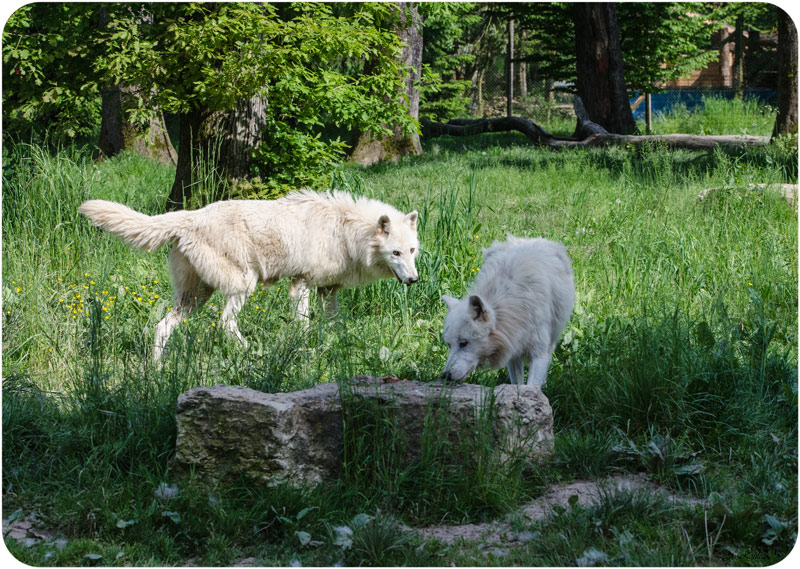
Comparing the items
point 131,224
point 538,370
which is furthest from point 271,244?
point 538,370

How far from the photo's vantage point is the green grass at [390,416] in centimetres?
372

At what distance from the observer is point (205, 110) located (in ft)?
31.4

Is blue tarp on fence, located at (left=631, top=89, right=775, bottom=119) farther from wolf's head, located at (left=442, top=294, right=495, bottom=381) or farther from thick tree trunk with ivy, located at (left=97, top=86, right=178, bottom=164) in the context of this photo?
wolf's head, located at (left=442, top=294, right=495, bottom=381)

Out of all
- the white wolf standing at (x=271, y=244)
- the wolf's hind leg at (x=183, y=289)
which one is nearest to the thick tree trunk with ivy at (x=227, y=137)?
the white wolf standing at (x=271, y=244)

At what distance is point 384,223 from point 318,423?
11.0ft

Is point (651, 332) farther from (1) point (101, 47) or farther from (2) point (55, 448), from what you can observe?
(1) point (101, 47)

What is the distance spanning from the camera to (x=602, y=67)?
18.3 m

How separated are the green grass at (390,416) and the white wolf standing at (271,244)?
0.87ft

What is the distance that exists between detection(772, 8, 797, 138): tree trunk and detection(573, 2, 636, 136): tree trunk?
409 cm

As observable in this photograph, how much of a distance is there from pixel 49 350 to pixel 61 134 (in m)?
5.66

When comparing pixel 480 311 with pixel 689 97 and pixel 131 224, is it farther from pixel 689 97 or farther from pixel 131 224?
pixel 689 97

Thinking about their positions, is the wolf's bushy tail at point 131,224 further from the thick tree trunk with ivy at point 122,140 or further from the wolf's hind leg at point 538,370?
the thick tree trunk with ivy at point 122,140

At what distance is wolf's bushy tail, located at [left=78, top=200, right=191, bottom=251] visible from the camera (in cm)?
671

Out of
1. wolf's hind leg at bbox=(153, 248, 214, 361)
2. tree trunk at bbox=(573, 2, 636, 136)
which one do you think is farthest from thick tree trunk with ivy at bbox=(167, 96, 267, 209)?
tree trunk at bbox=(573, 2, 636, 136)
